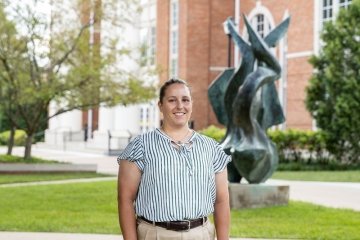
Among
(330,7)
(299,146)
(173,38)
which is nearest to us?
(299,146)

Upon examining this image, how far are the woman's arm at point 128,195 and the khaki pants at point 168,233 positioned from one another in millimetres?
47

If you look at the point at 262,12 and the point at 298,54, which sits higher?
the point at 262,12

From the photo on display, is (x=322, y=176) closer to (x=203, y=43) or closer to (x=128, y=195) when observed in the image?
(x=128, y=195)

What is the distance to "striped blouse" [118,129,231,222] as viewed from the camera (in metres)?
3.69

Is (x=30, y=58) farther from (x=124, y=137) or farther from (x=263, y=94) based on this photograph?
(x=124, y=137)

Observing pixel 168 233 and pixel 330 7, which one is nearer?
pixel 168 233

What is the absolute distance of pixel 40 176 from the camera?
20.0 m

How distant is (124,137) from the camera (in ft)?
121

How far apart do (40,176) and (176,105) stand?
1673cm

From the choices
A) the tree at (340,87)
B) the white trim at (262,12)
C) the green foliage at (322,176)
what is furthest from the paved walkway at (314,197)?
the white trim at (262,12)

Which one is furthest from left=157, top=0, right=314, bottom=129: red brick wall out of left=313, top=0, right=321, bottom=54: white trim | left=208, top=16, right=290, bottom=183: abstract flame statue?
left=208, top=16, right=290, bottom=183: abstract flame statue

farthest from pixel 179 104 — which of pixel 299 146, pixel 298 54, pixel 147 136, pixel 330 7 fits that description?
pixel 298 54

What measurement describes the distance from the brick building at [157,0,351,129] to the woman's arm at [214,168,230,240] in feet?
95.8

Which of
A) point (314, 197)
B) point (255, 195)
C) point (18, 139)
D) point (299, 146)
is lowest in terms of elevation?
point (18, 139)
